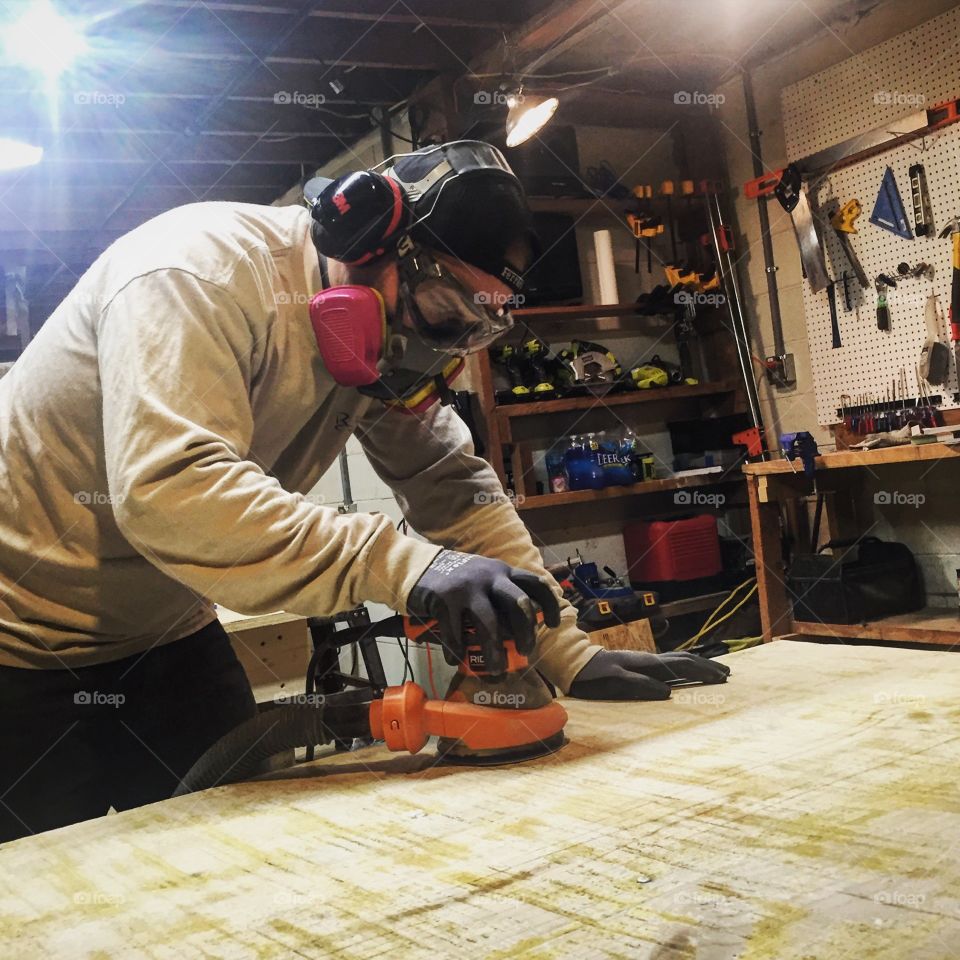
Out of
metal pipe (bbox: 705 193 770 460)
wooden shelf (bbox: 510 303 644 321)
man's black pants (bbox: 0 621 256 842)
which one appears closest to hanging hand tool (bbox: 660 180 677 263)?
metal pipe (bbox: 705 193 770 460)

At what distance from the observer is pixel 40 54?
391cm

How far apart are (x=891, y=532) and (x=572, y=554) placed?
4.83 ft

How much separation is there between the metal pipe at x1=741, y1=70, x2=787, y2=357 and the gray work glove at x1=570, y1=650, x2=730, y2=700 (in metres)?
3.24

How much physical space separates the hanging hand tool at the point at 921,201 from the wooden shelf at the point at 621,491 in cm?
142

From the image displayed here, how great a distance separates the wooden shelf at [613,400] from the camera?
425 centimetres

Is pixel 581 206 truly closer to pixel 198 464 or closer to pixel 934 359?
pixel 934 359

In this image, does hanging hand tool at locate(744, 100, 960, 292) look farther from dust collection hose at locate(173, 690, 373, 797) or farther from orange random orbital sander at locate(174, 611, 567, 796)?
dust collection hose at locate(173, 690, 373, 797)

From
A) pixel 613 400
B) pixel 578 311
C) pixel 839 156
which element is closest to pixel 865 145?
pixel 839 156

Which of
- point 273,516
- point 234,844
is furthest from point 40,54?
point 234,844

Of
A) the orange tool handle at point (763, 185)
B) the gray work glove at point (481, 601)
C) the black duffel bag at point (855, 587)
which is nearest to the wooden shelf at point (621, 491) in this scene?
the black duffel bag at point (855, 587)

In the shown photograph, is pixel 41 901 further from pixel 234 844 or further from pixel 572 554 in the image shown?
pixel 572 554

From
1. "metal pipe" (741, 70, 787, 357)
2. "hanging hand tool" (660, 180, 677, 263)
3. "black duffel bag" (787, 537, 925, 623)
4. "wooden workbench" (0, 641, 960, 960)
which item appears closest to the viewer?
"wooden workbench" (0, 641, 960, 960)

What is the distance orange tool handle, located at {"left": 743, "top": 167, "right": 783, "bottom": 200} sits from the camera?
169 inches

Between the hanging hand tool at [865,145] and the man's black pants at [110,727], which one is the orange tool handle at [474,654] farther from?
the hanging hand tool at [865,145]
